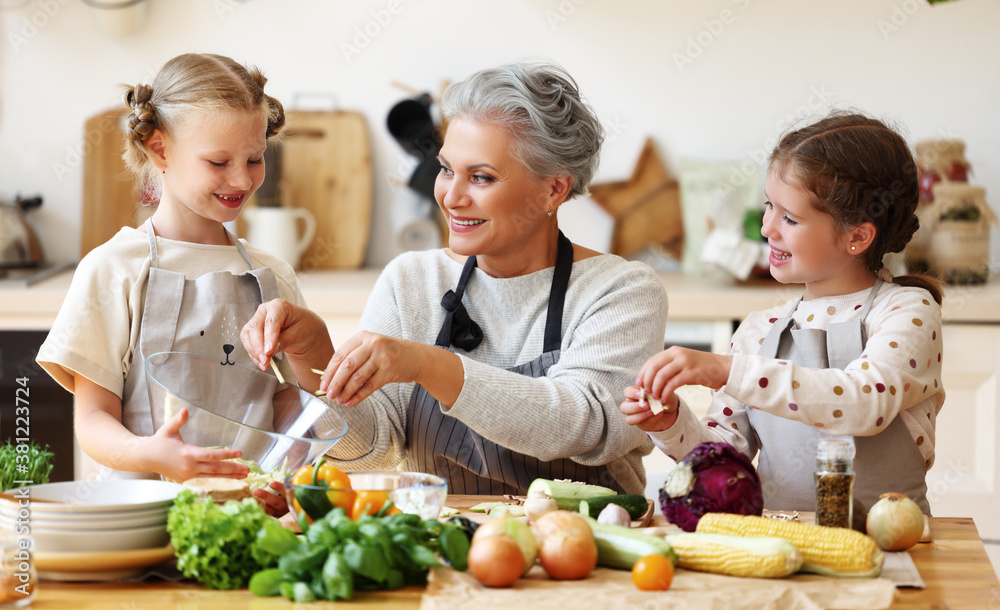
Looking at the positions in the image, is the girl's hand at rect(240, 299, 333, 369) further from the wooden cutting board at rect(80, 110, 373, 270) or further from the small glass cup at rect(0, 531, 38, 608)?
the wooden cutting board at rect(80, 110, 373, 270)

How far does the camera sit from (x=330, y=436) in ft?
A: 3.71

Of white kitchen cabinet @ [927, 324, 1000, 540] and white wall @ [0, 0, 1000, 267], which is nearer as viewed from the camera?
white kitchen cabinet @ [927, 324, 1000, 540]

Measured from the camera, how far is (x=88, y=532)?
959 mm

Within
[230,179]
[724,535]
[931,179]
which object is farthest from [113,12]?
[724,535]

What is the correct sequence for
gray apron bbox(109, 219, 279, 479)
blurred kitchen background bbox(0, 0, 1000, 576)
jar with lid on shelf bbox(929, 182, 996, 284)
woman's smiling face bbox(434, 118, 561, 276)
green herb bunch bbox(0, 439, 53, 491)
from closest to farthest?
gray apron bbox(109, 219, 279, 479)
woman's smiling face bbox(434, 118, 561, 276)
green herb bunch bbox(0, 439, 53, 491)
jar with lid on shelf bbox(929, 182, 996, 284)
blurred kitchen background bbox(0, 0, 1000, 576)

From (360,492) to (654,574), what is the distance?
0.33 metres

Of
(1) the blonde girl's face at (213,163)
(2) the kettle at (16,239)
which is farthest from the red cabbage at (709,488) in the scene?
(2) the kettle at (16,239)

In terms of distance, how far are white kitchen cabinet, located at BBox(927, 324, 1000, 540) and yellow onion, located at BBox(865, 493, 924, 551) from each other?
163cm

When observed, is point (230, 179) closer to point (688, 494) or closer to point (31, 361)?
point (688, 494)

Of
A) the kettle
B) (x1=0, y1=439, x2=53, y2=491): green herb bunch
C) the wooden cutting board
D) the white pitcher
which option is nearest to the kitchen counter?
the kettle

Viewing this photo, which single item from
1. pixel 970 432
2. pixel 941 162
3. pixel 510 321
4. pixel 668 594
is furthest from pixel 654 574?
pixel 941 162

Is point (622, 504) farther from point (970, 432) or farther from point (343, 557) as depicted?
point (970, 432)

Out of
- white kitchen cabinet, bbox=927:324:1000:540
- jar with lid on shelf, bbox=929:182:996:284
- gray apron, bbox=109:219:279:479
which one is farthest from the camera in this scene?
jar with lid on shelf, bbox=929:182:996:284

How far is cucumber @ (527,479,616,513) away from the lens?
1.22 m
